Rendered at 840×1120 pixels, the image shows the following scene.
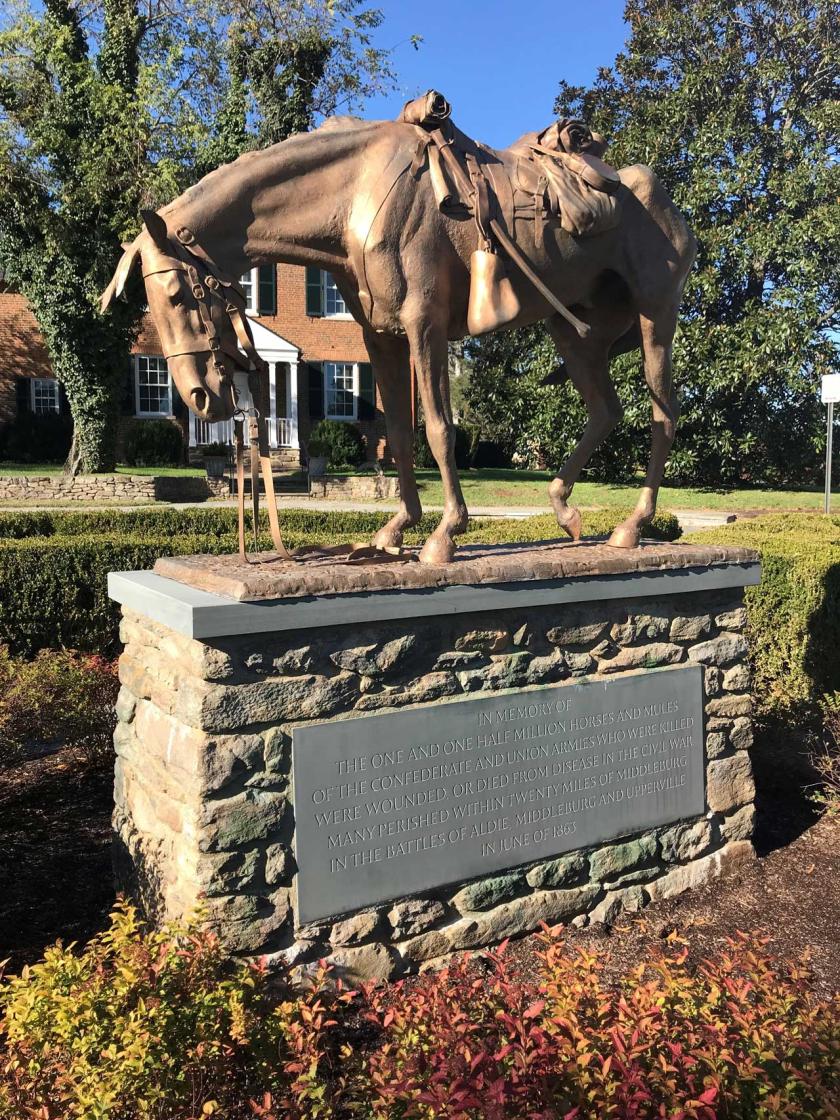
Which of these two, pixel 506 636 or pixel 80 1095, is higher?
pixel 506 636

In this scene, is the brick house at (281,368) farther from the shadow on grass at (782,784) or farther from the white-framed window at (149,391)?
the shadow on grass at (782,784)

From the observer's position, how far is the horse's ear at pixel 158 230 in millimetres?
2810

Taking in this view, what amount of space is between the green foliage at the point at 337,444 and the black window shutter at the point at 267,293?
12.6ft

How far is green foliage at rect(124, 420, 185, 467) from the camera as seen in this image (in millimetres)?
24484

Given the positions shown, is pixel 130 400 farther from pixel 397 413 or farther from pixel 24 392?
pixel 397 413

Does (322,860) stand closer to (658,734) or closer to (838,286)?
(658,734)

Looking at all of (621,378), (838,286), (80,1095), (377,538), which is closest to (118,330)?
(621,378)

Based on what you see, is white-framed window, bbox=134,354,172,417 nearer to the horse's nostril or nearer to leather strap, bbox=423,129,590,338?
leather strap, bbox=423,129,590,338

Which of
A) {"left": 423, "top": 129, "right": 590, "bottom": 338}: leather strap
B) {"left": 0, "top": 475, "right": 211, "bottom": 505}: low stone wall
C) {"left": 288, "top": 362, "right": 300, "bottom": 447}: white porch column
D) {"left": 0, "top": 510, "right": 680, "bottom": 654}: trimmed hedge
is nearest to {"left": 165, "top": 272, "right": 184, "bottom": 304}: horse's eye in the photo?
{"left": 423, "top": 129, "right": 590, "bottom": 338}: leather strap

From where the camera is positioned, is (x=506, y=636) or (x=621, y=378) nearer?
(x=506, y=636)

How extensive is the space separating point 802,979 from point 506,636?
5.13ft

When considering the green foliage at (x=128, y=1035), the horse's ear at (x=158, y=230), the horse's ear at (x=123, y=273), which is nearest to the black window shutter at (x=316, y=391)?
the horse's ear at (x=123, y=273)

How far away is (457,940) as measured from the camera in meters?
3.44

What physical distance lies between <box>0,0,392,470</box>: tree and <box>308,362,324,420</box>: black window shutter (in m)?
7.13
